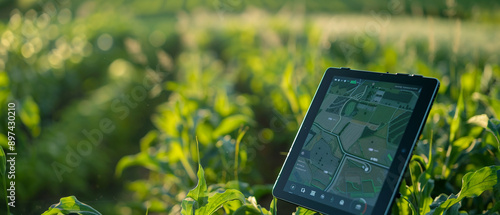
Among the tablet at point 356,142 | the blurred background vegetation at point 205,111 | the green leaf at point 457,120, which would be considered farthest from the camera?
the blurred background vegetation at point 205,111

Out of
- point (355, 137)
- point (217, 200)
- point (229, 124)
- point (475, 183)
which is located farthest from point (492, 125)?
point (229, 124)

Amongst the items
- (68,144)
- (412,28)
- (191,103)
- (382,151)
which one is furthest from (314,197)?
(412,28)

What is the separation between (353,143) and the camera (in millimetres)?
1480

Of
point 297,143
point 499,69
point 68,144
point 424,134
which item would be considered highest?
point 499,69

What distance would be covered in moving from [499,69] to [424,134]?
1.48 meters

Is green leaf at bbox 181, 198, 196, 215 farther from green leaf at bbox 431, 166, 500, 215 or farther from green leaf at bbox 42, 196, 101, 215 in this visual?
green leaf at bbox 431, 166, 500, 215

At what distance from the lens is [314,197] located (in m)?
1.44

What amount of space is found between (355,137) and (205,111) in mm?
1969

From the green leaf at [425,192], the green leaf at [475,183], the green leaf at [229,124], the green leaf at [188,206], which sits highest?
the green leaf at [475,183]

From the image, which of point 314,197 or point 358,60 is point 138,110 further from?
point 314,197

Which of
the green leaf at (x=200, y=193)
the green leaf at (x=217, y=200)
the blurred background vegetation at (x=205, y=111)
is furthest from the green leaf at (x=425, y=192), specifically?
the green leaf at (x=200, y=193)

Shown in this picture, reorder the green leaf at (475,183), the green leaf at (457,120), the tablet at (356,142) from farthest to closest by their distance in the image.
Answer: the green leaf at (457,120) < the green leaf at (475,183) < the tablet at (356,142)

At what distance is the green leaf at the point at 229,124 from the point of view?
291cm

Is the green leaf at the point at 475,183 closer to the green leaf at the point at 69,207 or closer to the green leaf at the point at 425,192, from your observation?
the green leaf at the point at 425,192
